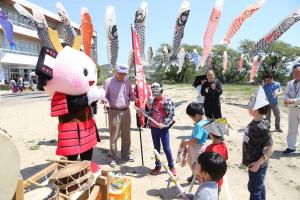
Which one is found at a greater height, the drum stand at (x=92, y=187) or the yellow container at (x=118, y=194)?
the drum stand at (x=92, y=187)

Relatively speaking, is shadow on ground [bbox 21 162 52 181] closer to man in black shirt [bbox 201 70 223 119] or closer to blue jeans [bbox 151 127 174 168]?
blue jeans [bbox 151 127 174 168]

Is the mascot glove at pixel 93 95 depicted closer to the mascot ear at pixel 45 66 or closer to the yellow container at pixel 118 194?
the mascot ear at pixel 45 66

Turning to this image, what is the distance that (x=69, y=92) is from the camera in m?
3.81

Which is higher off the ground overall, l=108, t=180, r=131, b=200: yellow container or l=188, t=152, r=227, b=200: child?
l=188, t=152, r=227, b=200: child

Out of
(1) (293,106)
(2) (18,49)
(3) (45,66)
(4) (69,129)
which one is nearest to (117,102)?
(4) (69,129)

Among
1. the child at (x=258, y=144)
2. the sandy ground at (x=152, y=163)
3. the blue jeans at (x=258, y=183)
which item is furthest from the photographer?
the sandy ground at (x=152, y=163)

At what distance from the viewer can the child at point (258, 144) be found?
9.62 ft

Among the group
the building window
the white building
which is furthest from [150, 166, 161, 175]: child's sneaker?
the building window

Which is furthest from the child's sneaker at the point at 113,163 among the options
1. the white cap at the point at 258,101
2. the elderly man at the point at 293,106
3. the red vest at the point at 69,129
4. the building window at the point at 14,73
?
the building window at the point at 14,73

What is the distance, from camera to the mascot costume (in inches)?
146

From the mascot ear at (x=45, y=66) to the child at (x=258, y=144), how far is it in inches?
93.5

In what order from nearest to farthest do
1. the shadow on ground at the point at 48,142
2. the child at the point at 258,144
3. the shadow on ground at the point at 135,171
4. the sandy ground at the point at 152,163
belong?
the child at the point at 258,144 < the sandy ground at the point at 152,163 < the shadow on ground at the point at 135,171 < the shadow on ground at the point at 48,142

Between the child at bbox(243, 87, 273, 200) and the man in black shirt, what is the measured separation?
130 inches

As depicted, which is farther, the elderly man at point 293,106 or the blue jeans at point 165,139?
the elderly man at point 293,106
